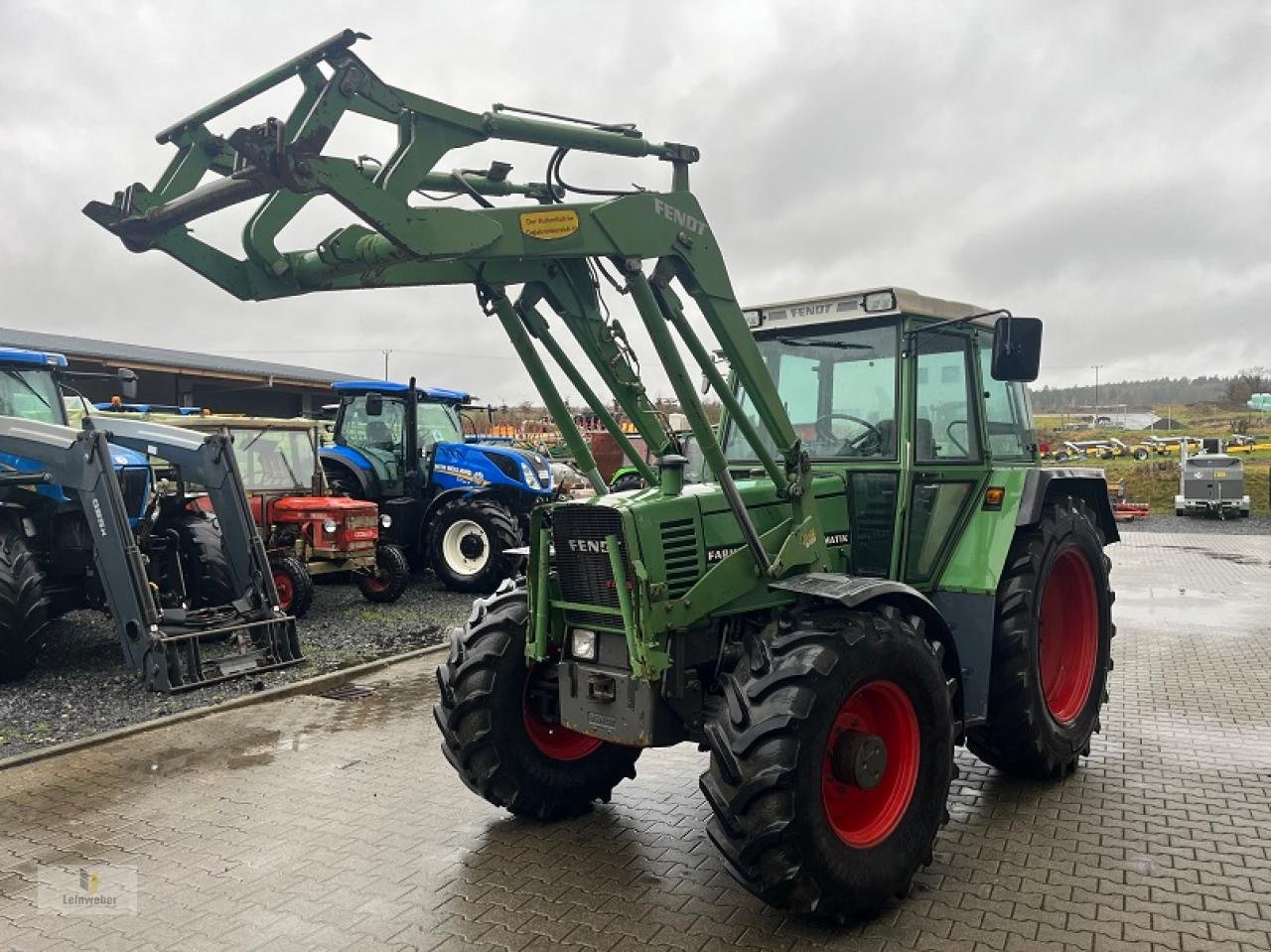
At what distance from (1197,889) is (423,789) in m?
3.54

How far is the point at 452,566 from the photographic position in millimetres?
11953

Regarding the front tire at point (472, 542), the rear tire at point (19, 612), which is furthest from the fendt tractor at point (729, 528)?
the front tire at point (472, 542)

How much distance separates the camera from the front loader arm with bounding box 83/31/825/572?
3.16 meters

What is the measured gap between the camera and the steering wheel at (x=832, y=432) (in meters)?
4.75

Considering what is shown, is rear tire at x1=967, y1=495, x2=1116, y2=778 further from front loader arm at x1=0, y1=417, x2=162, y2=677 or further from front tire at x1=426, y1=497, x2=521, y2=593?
front tire at x1=426, y1=497, x2=521, y2=593

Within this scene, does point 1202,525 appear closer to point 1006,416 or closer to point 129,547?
point 1006,416

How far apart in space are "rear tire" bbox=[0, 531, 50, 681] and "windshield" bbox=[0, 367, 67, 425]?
6.74 feet

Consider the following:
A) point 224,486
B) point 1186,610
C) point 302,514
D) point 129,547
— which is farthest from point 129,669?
point 1186,610

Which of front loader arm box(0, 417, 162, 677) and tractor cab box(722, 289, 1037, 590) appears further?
front loader arm box(0, 417, 162, 677)

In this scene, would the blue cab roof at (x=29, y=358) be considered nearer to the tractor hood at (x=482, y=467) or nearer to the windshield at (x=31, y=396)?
the windshield at (x=31, y=396)

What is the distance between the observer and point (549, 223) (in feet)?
11.6

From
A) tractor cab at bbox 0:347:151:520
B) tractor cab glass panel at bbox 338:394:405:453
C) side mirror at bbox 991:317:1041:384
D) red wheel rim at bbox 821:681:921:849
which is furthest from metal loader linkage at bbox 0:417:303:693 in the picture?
side mirror at bbox 991:317:1041:384

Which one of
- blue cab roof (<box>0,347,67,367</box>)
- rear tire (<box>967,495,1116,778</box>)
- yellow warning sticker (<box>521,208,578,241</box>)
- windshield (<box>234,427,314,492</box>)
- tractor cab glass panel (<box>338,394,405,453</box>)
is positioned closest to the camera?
yellow warning sticker (<box>521,208,578,241</box>)

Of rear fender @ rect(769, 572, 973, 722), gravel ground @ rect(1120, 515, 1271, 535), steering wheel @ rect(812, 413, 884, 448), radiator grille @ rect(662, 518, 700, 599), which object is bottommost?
gravel ground @ rect(1120, 515, 1271, 535)
